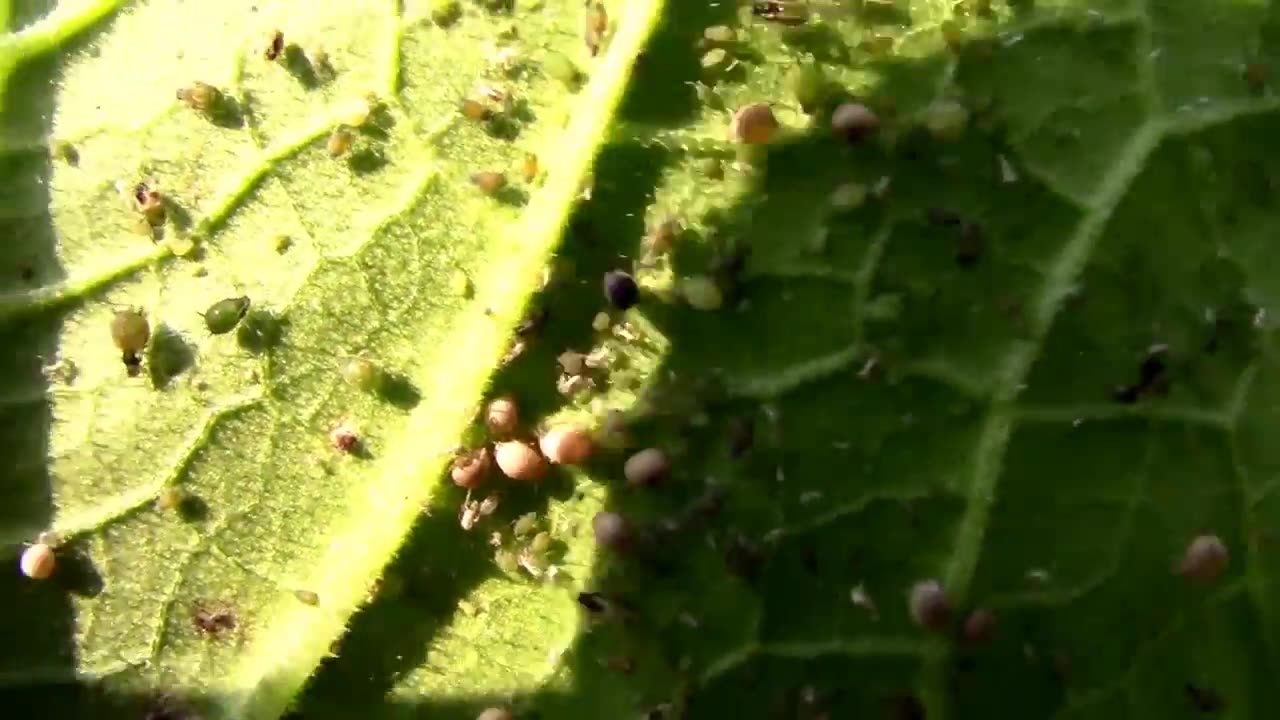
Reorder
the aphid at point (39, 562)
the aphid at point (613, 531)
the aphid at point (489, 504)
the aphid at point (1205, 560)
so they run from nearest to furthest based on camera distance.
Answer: the aphid at point (1205, 560)
the aphid at point (613, 531)
the aphid at point (489, 504)
the aphid at point (39, 562)

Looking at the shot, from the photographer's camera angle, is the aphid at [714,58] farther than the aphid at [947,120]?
Yes

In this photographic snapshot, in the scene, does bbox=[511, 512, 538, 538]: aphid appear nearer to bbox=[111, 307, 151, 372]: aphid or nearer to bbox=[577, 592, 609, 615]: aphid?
bbox=[577, 592, 609, 615]: aphid

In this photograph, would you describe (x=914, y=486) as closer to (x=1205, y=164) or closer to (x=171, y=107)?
(x=1205, y=164)

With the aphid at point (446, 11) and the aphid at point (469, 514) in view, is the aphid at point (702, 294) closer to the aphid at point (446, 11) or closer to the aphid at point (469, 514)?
the aphid at point (469, 514)

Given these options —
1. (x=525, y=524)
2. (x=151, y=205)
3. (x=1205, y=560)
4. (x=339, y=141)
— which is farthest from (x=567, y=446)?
(x=1205, y=560)

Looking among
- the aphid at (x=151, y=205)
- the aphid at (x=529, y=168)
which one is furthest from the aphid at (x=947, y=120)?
the aphid at (x=151, y=205)
